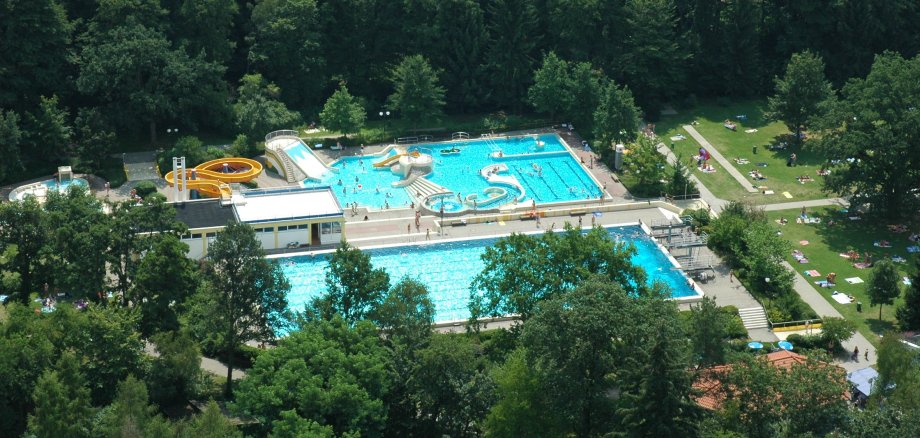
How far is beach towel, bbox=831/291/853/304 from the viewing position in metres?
71.1

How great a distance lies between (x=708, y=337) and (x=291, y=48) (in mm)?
43171

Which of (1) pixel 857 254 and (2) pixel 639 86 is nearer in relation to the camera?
(1) pixel 857 254

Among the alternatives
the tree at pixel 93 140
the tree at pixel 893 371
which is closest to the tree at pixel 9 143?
the tree at pixel 93 140

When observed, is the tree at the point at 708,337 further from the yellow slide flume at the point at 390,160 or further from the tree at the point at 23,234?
the yellow slide flume at the point at 390,160

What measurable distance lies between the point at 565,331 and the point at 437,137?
38841mm

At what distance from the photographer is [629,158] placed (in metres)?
83.6

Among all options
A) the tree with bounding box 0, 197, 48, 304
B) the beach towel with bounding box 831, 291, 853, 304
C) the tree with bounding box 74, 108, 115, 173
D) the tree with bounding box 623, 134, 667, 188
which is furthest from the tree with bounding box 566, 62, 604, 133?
the tree with bounding box 0, 197, 48, 304

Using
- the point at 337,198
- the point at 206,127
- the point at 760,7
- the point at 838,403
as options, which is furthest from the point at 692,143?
the point at 838,403

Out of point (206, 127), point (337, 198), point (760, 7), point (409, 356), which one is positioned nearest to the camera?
point (409, 356)

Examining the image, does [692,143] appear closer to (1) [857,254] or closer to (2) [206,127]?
(1) [857,254]

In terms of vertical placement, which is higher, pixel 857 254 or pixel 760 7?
pixel 760 7

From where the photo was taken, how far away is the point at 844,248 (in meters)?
76.9

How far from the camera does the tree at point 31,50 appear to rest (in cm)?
8319

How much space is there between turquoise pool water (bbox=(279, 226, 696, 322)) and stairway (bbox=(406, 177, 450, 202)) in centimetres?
695
